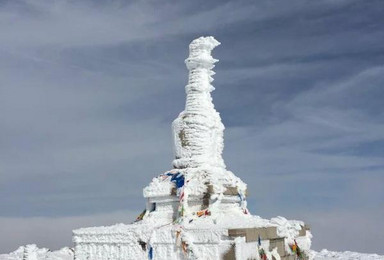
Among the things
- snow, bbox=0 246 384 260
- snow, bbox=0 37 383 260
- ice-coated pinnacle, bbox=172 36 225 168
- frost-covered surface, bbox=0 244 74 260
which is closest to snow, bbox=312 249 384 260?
snow, bbox=0 246 384 260

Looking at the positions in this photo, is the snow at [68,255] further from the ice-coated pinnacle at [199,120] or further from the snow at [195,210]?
the ice-coated pinnacle at [199,120]

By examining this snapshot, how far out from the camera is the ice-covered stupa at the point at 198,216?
1318 cm

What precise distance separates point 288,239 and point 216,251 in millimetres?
3284

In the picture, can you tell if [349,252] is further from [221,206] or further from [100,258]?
[100,258]

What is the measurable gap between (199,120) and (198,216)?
119 inches

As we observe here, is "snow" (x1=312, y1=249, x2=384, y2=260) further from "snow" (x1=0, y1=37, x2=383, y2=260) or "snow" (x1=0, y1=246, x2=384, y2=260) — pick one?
"snow" (x1=0, y1=37, x2=383, y2=260)

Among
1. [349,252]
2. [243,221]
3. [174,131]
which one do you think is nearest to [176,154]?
[174,131]

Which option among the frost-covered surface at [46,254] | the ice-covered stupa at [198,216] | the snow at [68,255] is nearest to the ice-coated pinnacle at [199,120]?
the ice-covered stupa at [198,216]

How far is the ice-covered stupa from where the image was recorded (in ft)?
43.2

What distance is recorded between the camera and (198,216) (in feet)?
47.1

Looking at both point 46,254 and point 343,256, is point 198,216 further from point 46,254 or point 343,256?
point 343,256

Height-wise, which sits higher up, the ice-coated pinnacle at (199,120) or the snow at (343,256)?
the ice-coated pinnacle at (199,120)

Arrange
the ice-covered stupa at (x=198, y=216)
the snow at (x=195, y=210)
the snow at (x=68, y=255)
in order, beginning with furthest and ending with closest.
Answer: the snow at (x=68, y=255), the snow at (x=195, y=210), the ice-covered stupa at (x=198, y=216)

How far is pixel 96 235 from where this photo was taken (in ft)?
48.9
